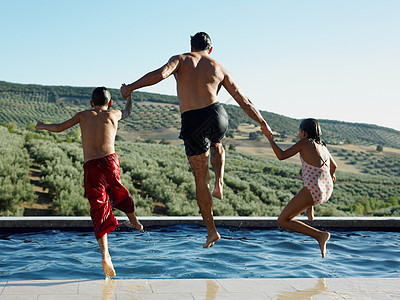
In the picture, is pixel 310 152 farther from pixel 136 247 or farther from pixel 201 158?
pixel 136 247

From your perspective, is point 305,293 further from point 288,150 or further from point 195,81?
point 195,81

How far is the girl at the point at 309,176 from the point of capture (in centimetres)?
522

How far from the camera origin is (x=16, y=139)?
70.4ft

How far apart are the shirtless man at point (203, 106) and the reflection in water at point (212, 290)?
550 mm

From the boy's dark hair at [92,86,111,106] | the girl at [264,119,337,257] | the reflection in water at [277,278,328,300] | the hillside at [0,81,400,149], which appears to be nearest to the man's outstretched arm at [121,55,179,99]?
the boy's dark hair at [92,86,111,106]

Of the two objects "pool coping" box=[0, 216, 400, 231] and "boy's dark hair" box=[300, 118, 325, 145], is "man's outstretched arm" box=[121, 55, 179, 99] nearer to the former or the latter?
"boy's dark hair" box=[300, 118, 325, 145]

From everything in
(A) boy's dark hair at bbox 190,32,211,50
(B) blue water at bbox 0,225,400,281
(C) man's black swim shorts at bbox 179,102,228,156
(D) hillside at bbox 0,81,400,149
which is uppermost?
(D) hillside at bbox 0,81,400,149

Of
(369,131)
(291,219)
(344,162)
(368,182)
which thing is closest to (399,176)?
(344,162)

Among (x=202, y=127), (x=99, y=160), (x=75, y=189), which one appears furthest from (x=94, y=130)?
(x=75, y=189)

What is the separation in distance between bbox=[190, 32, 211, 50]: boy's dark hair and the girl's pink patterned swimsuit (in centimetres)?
161

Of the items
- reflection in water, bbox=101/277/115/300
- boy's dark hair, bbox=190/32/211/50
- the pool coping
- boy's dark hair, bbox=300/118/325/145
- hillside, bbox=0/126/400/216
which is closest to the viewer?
reflection in water, bbox=101/277/115/300

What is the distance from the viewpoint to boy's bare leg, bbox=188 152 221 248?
514 centimetres

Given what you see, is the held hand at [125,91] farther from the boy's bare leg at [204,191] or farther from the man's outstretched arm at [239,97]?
the man's outstretched arm at [239,97]

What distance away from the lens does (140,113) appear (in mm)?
73875
